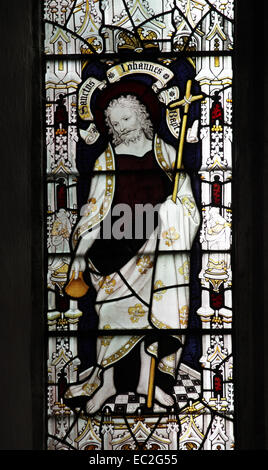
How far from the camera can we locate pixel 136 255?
2.89 meters

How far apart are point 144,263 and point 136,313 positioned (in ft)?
0.66

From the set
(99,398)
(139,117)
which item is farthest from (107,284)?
(139,117)

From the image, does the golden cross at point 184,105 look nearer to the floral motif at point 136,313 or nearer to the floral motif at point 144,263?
the floral motif at point 144,263

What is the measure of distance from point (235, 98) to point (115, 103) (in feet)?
1.60

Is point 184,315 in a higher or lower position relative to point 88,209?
lower

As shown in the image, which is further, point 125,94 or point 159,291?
point 125,94

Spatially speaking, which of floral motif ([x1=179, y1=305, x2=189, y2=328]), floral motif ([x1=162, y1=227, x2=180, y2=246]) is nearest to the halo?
floral motif ([x1=162, y1=227, x2=180, y2=246])

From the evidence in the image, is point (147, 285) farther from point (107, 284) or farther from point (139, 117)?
point (139, 117)

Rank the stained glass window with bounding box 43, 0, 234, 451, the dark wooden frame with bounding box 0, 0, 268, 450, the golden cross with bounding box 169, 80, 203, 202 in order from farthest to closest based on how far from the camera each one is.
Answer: the golden cross with bounding box 169, 80, 203, 202
the stained glass window with bounding box 43, 0, 234, 451
the dark wooden frame with bounding box 0, 0, 268, 450

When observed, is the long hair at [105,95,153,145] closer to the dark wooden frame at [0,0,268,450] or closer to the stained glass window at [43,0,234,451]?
the stained glass window at [43,0,234,451]

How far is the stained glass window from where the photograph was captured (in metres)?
2.82

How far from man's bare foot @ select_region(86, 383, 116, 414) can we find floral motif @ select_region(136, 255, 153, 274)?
48cm

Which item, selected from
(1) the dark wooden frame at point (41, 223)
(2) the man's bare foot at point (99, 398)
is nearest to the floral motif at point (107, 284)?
(1) the dark wooden frame at point (41, 223)

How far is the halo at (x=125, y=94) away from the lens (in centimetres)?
296
